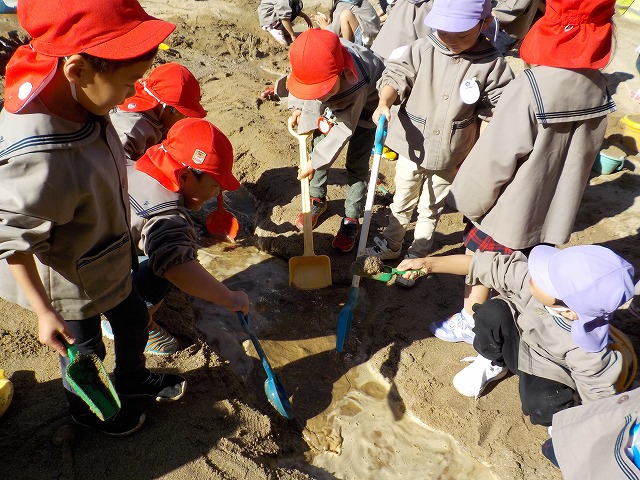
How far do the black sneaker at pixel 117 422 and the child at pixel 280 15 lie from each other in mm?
4843

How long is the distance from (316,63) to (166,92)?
0.84 metres

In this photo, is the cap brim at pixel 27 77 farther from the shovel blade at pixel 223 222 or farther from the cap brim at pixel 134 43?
the shovel blade at pixel 223 222

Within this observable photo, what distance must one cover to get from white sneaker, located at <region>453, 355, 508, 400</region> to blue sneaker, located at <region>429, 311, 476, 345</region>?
0.27m

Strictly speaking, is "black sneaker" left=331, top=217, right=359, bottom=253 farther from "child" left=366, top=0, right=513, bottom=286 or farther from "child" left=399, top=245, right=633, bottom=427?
"child" left=399, top=245, right=633, bottom=427

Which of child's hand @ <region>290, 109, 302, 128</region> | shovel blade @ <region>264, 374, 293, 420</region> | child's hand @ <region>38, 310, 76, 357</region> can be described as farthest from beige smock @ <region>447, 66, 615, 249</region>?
child's hand @ <region>38, 310, 76, 357</region>

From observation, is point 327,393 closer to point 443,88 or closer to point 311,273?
point 311,273

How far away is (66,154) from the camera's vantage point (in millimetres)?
1455

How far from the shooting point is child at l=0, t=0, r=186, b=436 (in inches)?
53.5

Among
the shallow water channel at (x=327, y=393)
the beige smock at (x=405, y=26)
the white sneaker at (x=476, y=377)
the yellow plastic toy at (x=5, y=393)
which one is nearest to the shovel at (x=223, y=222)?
the shallow water channel at (x=327, y=393)

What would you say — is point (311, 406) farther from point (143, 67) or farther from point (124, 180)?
point (143, 67)

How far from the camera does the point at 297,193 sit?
13.6 ft

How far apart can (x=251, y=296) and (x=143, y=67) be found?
2007 mm

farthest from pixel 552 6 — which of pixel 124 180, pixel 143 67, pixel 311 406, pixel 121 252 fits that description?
pixel 311 406

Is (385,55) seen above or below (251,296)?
above
